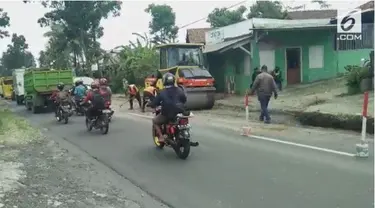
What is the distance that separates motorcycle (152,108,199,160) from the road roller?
30.6 ft

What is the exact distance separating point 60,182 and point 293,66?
20.6m

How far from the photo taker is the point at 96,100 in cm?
1349

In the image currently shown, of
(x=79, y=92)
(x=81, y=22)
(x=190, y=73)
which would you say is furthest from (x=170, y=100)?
(x=81, y=22)

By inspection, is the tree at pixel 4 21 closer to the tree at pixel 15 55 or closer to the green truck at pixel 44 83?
the green truck at pixel 44 83

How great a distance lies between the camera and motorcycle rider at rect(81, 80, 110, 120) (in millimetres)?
13516

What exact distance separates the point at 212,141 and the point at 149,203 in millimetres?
4981

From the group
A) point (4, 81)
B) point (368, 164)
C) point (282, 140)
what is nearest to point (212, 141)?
point (282, 140)

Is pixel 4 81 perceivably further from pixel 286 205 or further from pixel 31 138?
pixel 286 205

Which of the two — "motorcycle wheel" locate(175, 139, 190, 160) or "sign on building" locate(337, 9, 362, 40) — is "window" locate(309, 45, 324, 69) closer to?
"sign on building" locate(337, 9, 362, 40)

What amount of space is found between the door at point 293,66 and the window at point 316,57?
66 centimetres

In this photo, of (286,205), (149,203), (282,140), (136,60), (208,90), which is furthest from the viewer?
(136,60)

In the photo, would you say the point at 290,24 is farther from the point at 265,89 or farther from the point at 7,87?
the point at 7,87

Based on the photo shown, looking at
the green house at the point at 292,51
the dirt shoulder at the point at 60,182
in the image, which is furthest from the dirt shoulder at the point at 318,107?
the dirt shoulder at the point at 60,182

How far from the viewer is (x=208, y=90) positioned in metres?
20.1
